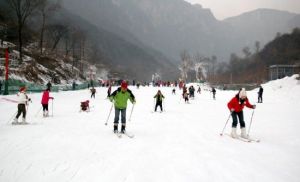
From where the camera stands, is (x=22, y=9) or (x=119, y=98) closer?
(x=119, y=98)

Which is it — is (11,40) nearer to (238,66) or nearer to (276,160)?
(276,160)

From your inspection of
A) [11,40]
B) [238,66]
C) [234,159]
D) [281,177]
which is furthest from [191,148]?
[238,66]

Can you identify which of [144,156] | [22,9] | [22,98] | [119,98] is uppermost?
[22,9]

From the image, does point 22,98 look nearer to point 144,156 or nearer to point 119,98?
point 119,98

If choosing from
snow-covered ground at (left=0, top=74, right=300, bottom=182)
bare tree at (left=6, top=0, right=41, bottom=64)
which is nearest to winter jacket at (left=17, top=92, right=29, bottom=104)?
snow-covered ground at (left=0, top=74, right=300, bottom=182)

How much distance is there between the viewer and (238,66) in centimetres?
14000

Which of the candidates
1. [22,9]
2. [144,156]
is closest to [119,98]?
[144,156]

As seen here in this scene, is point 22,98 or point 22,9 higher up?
point 22,9

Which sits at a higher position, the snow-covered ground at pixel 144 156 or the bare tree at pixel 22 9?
the bare tree at pixel 22 9

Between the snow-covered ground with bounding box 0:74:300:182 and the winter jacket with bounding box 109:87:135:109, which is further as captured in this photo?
the winter jacket with bounding box 109:87:135:109

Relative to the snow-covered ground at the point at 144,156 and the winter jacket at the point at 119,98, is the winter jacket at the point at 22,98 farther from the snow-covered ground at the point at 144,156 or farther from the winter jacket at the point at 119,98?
the winter jacket at the point at 119,98

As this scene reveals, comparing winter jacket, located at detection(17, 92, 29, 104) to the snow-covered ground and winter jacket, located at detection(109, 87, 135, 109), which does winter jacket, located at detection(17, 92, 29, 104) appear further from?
winter jacket, located at detection(109, 87, 135, 109)

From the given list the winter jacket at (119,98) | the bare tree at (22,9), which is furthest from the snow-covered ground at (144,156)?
the bare tree at (22,9)

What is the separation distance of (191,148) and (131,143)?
1.94 m
